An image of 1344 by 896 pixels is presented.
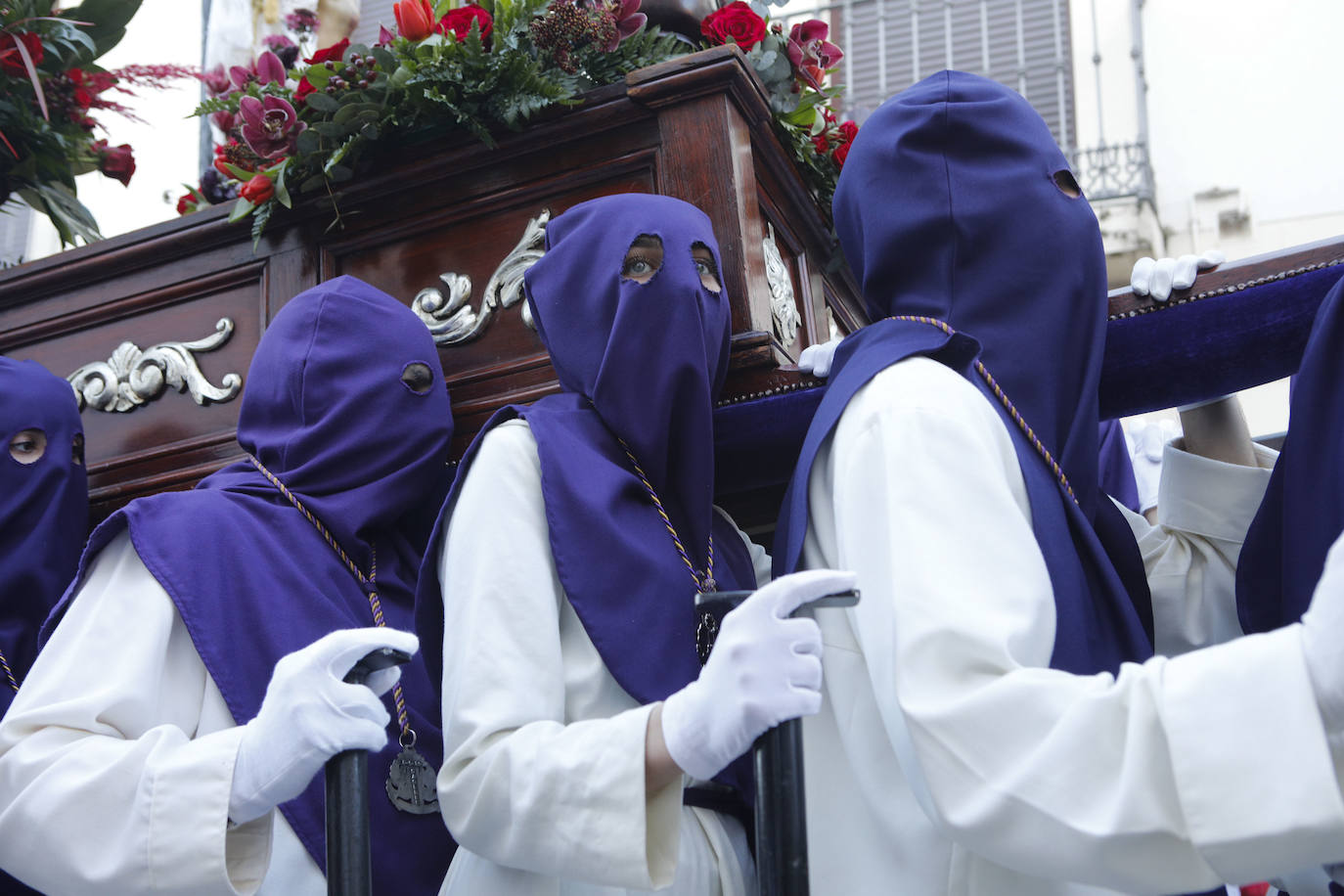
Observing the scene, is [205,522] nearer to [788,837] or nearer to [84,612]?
[84,612]

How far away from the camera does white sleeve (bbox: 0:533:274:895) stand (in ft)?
6.72

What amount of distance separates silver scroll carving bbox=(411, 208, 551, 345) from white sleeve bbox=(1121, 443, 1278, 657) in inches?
48.0

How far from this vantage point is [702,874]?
2064 millimetres

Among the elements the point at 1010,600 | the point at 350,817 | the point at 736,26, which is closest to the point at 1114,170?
the point at 736,26

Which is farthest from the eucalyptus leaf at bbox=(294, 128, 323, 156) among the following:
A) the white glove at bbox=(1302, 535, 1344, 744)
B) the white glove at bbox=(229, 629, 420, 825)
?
the white glove at bbox=(1302, 535, 1344, 744)

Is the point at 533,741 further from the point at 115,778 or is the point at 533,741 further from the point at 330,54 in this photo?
the point at 330,54

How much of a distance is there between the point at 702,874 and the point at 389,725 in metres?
0.65

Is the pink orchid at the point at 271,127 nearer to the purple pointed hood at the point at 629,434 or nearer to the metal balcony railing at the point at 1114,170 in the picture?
the purple pointed hood at the point at 629,434

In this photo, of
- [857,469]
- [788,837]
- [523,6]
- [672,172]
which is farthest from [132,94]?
[788,837]

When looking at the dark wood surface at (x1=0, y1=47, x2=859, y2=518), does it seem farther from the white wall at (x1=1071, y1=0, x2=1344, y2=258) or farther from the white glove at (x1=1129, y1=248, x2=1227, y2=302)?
the white wall at (x1=1071, y1=0, x2=1344, y2=258)

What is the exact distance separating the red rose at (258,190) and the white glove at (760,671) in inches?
65.6

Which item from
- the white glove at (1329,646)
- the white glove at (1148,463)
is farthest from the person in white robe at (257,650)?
the white glove at (1148,463)

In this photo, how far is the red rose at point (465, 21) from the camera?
9.35ft

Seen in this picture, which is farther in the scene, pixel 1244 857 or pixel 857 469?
pixel 857 469
